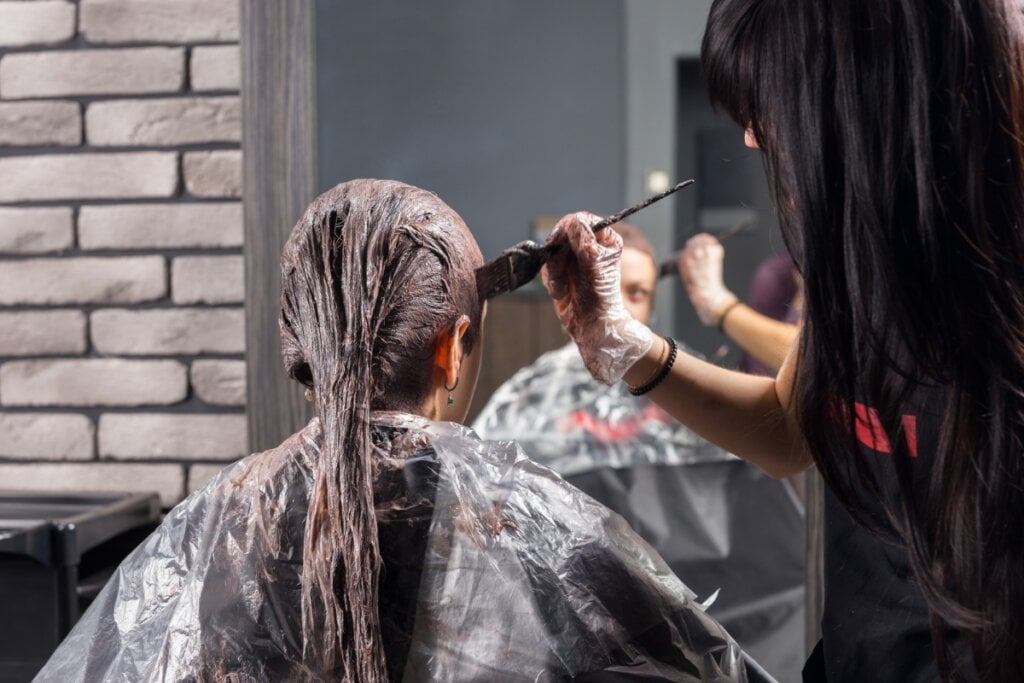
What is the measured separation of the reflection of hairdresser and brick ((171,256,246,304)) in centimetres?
90

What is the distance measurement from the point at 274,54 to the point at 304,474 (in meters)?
0.92

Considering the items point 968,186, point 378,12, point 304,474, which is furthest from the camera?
point 378,12

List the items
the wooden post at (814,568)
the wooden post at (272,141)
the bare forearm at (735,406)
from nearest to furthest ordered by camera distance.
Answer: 1. the bare forearm at (735,406)
2. the wooden post at (272,141)
3. the wooden post at (814,568)

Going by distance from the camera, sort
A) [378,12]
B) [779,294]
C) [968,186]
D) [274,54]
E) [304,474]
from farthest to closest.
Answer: [779,294] → [378,12] → [274,54] → [304,474] → [968,186]

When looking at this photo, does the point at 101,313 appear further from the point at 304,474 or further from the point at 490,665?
the point at 490,665

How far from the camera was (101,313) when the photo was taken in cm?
170

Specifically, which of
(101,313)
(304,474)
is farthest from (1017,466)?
(101,313)

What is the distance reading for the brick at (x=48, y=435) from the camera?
1.73 m

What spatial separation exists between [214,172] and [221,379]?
36 centimetres

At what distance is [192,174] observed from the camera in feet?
5.49

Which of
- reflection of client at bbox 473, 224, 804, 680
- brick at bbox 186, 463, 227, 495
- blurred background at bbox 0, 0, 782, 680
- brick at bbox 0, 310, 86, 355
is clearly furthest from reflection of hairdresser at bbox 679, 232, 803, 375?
brick at bbox 0, 310, 86, 355

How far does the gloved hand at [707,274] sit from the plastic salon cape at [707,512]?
1.02 ft

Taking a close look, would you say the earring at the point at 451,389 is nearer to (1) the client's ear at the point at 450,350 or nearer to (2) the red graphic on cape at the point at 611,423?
(1) the client's ear at the point at 450,350

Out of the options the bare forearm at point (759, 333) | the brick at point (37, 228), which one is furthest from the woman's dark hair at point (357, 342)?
the bare forearm at point (759, 333)
